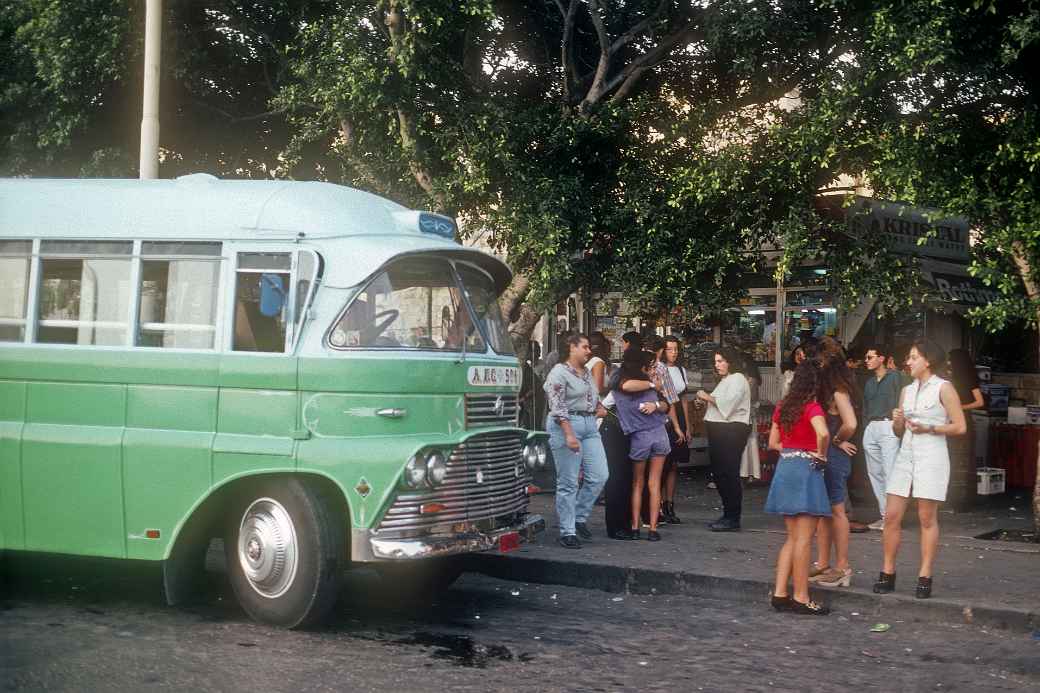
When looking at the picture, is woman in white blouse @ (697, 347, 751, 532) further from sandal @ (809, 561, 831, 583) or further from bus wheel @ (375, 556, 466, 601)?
bus wheel @ (375, 556, 466, 601)

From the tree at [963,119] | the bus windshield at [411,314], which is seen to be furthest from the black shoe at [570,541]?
the tree at [963,119]

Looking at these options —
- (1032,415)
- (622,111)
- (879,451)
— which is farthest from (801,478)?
(1032,415)

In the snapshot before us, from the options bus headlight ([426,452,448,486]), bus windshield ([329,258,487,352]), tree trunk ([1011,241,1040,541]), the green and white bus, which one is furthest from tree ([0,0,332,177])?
bus headlight ([426,452,448,486])

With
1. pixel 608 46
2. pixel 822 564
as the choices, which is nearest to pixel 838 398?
pixel 822 564

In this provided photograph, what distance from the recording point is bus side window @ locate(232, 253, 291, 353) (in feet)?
24.3

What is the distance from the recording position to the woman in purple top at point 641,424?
35.8 feet

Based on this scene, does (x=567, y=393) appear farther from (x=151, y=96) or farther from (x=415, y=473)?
(x=151, y=96)

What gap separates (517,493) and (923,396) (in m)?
2.90

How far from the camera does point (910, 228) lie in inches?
629

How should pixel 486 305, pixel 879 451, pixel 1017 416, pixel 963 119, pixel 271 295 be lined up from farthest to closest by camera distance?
1. pixel 1017 416
2. pixel 879 451
3. pixel 963 119
4. pixel 486 305
5. pixel 271 295

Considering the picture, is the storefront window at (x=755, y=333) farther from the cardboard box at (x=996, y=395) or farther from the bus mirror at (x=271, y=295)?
the bus mirror at (x=271, y=295)

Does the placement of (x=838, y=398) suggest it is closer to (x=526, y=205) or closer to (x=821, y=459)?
(x=821, y=459)

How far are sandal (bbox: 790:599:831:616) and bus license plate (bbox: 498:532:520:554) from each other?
1972mm

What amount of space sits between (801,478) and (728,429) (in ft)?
11.3
